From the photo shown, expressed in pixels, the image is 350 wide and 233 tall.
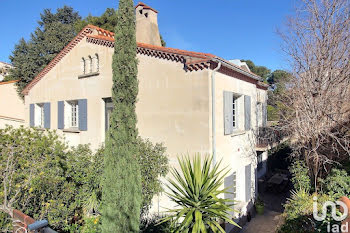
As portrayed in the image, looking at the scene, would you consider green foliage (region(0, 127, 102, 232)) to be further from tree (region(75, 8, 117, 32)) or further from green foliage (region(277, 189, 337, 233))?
tree (region(75, 8, 117, 32))

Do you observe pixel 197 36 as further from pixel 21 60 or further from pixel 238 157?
pixel 21 60

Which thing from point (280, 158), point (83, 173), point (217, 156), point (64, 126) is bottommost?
point (280, 158)

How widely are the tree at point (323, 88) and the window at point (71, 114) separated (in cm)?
1196

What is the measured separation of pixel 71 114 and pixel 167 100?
7815 millimetres

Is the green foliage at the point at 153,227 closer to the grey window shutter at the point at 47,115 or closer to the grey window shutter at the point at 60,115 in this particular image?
the grey window shutter at the point at 60,115

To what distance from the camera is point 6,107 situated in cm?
2123

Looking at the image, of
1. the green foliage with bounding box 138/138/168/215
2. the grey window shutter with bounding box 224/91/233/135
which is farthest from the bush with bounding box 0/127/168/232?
the grey window shutter with bounding box 224/91/233/135

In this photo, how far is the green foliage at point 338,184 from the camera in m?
7.73

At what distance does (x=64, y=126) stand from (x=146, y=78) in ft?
23.1

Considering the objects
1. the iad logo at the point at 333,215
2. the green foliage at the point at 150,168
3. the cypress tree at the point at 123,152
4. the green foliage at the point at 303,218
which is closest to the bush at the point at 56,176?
the green foliage at the point at 150,168

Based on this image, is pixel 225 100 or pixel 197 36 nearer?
pixel 225 100

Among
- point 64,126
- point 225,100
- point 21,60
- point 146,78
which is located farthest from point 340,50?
point 21,60

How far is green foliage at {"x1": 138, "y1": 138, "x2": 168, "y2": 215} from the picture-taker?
7.87 meters

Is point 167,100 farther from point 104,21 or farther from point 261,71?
point 261,71
